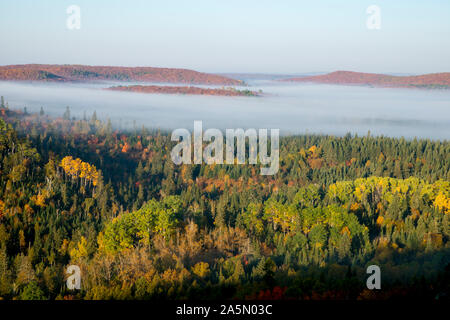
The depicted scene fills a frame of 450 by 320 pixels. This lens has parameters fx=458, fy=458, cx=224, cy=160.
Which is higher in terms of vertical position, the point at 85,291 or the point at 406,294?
the point at 406,294

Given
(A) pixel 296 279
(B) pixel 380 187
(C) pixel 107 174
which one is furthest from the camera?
(C) pixel 107 174

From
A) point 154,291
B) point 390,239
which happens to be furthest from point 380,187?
point 154,291
